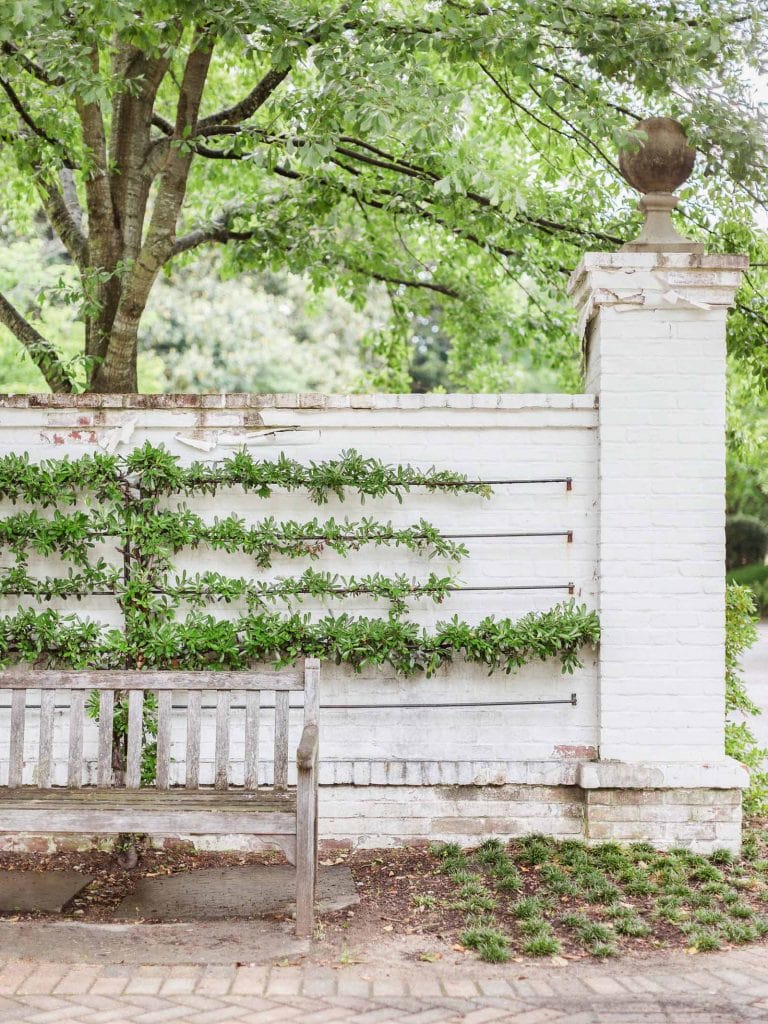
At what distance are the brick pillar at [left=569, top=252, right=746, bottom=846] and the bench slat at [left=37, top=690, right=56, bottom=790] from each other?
2587mm

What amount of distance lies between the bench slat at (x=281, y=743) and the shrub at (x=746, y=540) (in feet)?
64.3

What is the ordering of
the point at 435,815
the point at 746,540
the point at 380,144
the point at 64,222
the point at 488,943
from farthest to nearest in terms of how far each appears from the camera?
1. the point at 746,540
2. the point at 64,222
3. the point at 380,144
4. the point at 435,815
5. the point at 488,943

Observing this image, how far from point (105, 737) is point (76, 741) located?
14 cm

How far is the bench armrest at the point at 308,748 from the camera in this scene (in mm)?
4023

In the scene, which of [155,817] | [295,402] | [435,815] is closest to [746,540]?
[435,815]

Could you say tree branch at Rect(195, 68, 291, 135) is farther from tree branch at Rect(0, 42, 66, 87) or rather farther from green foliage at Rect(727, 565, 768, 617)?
green foliage at Rect(727, 565, 768, 617)

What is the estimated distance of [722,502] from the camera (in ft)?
16.8

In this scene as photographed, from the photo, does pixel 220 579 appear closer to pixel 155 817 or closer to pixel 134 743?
pixel 134 743

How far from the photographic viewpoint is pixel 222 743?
4.60 meters

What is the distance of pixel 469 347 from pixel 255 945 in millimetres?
7419

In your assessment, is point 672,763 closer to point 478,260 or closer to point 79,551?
point 79,551

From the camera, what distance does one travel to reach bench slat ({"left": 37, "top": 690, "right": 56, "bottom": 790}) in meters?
4.61

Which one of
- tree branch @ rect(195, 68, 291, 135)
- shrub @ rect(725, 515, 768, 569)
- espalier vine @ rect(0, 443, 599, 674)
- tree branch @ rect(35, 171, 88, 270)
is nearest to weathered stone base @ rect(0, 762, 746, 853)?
espalier vine @ rect(0, 443, 599, 674)

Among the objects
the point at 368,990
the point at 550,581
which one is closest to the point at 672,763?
the point at 550,581
